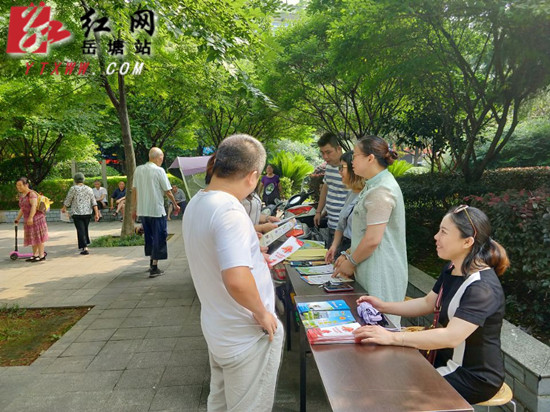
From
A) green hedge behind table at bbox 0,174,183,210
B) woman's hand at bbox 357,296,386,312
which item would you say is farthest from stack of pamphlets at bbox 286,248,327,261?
green hedge behind table at bbox 0,174,183,210

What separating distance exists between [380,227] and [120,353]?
291 cm

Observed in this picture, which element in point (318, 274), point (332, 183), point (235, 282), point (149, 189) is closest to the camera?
point (235, 282)

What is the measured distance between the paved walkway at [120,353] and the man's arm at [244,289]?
1.60 metres

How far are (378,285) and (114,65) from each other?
26.7 ft

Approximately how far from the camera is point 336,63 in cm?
629

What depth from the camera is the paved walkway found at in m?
3.08

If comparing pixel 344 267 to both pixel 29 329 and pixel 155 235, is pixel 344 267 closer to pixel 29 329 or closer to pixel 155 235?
pixel 29 329

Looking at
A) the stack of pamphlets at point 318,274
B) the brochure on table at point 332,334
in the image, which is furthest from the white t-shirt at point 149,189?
the brochure on table at point 332,334

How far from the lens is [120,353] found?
154 inches

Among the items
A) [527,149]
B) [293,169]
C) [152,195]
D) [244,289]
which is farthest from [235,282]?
[527,149]

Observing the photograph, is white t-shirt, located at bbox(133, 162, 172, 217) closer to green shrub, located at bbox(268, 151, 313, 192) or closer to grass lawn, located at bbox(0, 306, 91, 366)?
grass lawn, located at bbox(0, 306, 91, 366)

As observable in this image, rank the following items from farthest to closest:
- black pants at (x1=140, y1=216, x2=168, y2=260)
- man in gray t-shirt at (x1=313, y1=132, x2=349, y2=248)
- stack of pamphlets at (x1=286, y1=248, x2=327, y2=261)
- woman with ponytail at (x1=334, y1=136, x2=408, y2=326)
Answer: black pants at (x1=140, y1=216, x2=168, y2=260) < man in gray t-shirt at (x1=313, y1=132, x2=349, y2=248) < stack of pamphlets at (x1=286, y1=248, x2=327, y2=261) < woman with ponytail at (x1=334, y1=136, x2=408, y2=326)

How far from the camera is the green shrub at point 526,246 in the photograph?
10.3 feet

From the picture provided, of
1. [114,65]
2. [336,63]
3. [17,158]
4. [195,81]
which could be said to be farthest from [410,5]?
[17,158]
